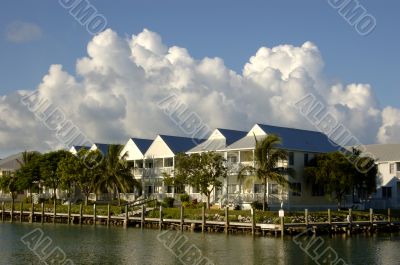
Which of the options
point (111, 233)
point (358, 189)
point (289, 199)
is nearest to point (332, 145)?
point (358, 189)

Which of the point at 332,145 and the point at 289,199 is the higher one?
the point at 332,145

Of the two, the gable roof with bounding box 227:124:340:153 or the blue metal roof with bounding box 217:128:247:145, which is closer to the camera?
the gable roof with bounding box 227:124:340:153

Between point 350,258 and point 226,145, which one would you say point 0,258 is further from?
point 226,145

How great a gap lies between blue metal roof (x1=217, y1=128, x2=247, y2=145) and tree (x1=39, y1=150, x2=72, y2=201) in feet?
67.0

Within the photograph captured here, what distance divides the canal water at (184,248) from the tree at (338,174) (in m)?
8.51

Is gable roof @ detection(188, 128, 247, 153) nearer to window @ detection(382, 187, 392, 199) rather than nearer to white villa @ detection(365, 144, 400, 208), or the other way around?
white villa @ detection(365, 144, 400, 208)

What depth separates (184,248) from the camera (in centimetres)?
3812

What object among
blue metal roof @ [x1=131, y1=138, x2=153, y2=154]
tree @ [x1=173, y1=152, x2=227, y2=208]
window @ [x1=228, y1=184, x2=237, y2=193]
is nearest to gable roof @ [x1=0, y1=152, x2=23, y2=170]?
blue metal roof @ [x1=131, y1=138, x2=153, y2=154]

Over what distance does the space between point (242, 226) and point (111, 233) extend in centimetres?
1055

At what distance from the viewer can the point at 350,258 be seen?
1375 inches

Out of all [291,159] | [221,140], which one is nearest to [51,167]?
[221,140]

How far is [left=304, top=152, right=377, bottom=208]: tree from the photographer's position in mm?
56906

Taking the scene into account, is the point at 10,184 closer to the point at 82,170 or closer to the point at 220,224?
the point at 82,170

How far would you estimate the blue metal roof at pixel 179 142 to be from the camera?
229 ft
